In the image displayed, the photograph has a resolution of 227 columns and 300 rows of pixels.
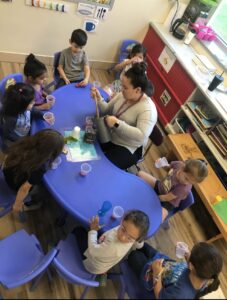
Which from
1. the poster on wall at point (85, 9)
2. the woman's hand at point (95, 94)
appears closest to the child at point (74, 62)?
the woman's hand at point (95, 94)

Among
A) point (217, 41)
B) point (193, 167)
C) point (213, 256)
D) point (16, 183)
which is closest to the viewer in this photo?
point (213, 256)

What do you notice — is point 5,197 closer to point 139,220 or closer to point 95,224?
point 95,224

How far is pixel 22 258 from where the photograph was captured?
1254 millimetres

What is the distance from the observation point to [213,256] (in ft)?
4.46

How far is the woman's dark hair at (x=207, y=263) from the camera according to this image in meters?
1.16

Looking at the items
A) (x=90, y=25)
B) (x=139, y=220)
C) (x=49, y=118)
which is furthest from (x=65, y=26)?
(x=139, y=220)

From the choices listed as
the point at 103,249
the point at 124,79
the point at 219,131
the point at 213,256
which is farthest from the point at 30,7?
the point at 213,256

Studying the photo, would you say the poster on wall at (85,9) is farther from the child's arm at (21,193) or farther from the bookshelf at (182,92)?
the child's arm at (21,193)

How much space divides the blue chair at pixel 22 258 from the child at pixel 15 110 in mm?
869

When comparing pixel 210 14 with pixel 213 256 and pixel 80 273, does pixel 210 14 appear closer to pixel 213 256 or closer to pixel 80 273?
pixel 213 256

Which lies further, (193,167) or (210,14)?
(210,14)

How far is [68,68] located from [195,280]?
8.42ft

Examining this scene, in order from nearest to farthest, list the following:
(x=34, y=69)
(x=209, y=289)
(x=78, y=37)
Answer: (x=209, y=289) → (x=34, y=69) → (x=78, y=37)

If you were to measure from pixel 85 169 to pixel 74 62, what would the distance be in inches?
62.8
